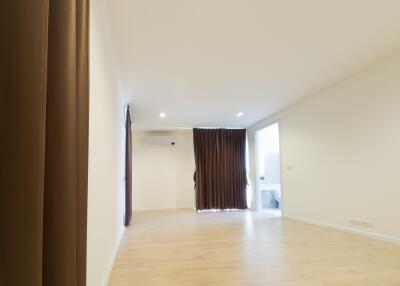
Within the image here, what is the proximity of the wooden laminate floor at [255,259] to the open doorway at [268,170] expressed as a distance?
11.2ft

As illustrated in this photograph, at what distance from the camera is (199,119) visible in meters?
7.23

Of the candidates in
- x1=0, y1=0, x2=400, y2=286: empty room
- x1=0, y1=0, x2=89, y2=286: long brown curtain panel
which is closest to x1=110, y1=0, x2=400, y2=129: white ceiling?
x1=0, y1=0, x2=400, y2=286: empty room

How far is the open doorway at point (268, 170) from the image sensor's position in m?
7.98

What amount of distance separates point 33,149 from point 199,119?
6737mm

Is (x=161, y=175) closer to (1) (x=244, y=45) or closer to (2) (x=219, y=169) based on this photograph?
(2) (x=219, y=169)

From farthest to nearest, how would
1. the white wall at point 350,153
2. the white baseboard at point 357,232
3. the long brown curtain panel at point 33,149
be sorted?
1. the white wall at point 350,153
2. the white baseboard at point 357,232
3. the long brown curtain panel at point 33,149

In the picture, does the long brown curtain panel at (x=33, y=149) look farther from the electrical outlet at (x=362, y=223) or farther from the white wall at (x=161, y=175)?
the white wall at (x=161, y=175)

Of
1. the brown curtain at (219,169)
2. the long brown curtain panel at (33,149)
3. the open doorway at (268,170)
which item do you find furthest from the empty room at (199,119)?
the brown curtain at (219,169)

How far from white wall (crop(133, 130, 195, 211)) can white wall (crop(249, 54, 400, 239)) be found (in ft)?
11.3

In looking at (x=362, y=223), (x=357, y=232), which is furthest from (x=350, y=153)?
(x=357, y=232)

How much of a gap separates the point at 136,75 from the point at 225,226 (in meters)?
2.98

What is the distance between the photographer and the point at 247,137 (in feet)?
28.0

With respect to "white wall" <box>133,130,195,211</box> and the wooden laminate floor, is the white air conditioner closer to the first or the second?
"white wall" <box>133,130,195,211</box>

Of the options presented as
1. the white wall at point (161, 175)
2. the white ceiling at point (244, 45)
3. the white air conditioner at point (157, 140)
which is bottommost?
the white wall at point (161, 175)
